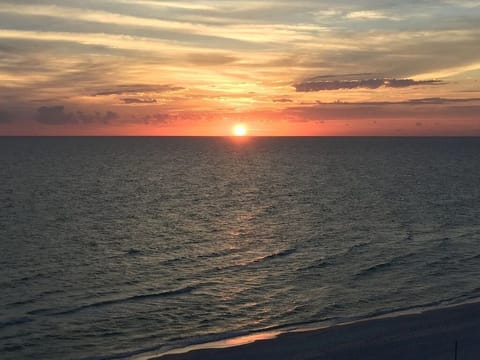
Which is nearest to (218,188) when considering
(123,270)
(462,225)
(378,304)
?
(462,225)

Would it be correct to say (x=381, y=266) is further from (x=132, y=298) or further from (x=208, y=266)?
(x=132, y=298)

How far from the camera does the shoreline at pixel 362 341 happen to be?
2797cm

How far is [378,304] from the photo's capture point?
1435 inches

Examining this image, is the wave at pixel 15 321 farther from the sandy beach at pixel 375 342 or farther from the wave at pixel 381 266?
the wave at pixel 381 266

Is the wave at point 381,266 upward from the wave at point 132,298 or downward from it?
downward

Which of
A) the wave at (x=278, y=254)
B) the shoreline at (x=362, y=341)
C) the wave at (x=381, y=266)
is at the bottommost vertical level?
the wave at (x=381, y=266)

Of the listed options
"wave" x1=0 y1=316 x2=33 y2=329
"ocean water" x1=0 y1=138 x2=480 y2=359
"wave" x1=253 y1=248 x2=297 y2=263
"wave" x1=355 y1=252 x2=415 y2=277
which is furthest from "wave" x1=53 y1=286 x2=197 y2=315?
"wave" x1=355 y1=252 x2=415 y2=277

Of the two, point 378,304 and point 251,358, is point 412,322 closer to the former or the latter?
point 378,304

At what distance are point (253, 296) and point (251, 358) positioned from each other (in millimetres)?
10064

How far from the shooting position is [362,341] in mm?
29531

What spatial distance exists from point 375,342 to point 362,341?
0.64 metres

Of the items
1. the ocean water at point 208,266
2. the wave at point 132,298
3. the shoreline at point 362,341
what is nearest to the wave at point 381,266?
the ocean water at point 208,266

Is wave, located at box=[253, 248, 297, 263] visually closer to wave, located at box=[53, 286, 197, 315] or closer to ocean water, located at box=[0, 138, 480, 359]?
ocean water, located at box=[0, 138, 480, 359]

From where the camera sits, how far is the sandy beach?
27875 mm
